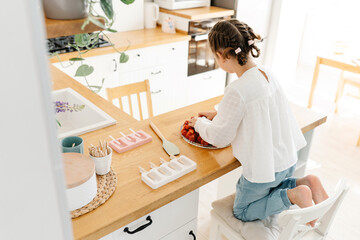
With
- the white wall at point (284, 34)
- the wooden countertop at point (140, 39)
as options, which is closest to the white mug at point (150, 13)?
the wooden countertop at point (140, 39)

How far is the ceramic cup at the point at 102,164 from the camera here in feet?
4.15

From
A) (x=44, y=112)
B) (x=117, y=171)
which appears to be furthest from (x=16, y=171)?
(x=117, y=171)

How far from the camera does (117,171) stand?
4.44 feet

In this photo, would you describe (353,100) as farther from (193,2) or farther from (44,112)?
(44,112)

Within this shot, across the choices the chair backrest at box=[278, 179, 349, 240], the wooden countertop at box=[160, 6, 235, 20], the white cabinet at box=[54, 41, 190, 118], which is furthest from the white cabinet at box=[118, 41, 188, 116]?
the chair backrest at box=[278, 179, 349, 240]

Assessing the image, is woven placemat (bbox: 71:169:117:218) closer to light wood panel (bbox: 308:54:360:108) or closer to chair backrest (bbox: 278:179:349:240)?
chair backrest (bbox: 278:179:349:240)

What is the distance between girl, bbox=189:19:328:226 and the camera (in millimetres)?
1378

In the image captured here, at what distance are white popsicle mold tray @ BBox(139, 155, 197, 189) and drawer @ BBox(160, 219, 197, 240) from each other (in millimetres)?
283

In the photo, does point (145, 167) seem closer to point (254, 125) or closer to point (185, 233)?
point (185, 233)

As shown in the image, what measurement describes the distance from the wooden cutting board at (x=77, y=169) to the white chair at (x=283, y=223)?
0.73m

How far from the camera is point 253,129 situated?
1387 mm

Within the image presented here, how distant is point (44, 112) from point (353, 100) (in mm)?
4624

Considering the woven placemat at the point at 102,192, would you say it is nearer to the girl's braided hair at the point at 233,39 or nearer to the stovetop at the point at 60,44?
the girl's braided hair at the point at 233,39

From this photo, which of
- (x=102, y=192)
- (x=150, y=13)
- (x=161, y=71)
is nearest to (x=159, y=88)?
(x=161, y=71)
